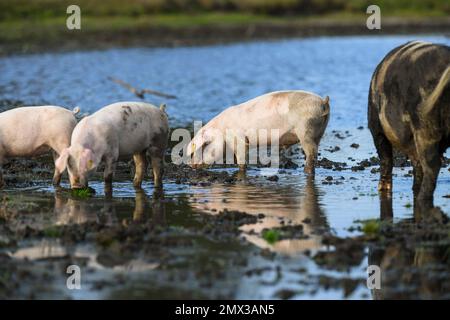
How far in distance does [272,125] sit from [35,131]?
358 cm

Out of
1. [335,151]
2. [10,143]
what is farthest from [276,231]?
[335,151]

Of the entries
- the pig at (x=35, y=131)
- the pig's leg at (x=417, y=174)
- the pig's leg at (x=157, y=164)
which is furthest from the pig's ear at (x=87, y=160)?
the pig's leg at (x=417, y=174)

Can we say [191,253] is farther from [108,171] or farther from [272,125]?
[272,125]

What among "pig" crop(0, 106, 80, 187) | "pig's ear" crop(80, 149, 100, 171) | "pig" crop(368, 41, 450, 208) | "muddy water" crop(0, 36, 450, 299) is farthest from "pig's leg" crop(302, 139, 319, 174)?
"pig's ear" crop(80, 149, 100, 171)

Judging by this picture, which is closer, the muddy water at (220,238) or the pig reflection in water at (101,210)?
the muddy water at (220,238)

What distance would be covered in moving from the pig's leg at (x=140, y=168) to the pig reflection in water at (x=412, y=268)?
16.2ft

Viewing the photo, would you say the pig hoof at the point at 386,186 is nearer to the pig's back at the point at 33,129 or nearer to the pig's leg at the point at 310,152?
the pig's leg at the point at 310,152

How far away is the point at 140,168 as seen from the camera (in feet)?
47.7

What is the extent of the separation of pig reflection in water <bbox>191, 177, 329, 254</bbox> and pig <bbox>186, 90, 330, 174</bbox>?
0.77m

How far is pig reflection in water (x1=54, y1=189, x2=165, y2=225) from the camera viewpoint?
11.9 m

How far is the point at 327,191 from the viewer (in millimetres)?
13906

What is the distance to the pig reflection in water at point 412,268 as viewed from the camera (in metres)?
8.76
